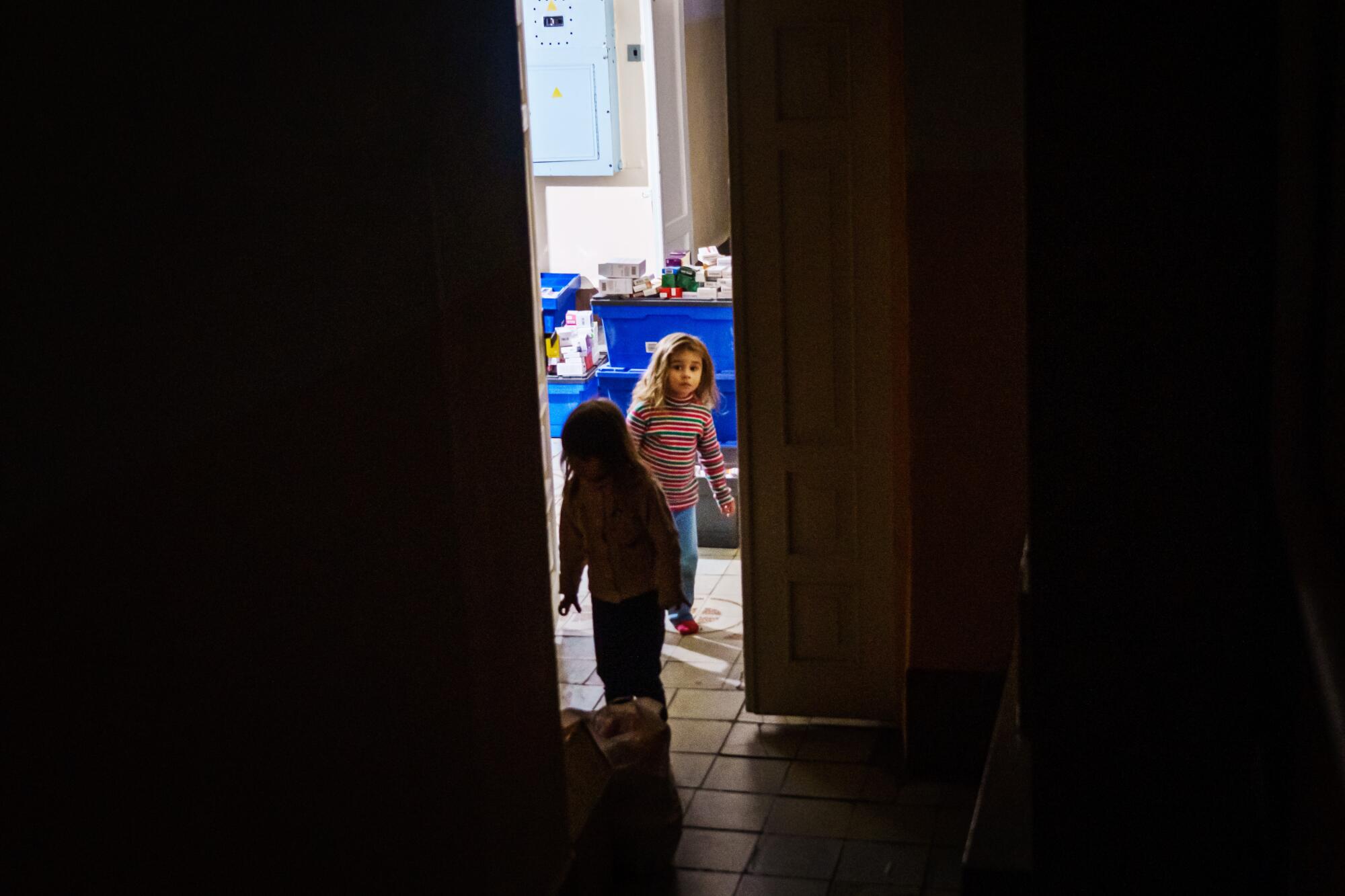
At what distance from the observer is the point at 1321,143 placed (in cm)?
117

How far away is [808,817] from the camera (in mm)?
4848

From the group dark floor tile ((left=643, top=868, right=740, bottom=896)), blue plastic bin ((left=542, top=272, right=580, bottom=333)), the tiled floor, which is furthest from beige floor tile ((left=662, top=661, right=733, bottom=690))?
blue plastic bin ((left=542, top=272, right=580, bottom=333))

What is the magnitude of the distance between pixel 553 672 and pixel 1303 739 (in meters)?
2.68

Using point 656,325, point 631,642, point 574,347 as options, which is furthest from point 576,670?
point 574,347

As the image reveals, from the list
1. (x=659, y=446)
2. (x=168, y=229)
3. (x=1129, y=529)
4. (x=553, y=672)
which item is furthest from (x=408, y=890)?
(x=659, y=446)

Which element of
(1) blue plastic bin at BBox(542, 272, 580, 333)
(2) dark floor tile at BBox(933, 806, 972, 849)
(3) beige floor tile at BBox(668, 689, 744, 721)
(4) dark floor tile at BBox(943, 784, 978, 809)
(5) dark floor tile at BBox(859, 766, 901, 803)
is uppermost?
(1) blue plastic bin at BBox(542, 272, 580, 333)

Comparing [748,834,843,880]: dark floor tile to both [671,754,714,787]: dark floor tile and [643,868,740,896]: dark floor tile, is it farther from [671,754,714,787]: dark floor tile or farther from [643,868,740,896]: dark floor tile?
[671,754,714,787]: dark floor tile

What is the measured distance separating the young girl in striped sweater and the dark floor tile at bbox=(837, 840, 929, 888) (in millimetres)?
1732

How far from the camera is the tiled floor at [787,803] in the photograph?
4441 mm

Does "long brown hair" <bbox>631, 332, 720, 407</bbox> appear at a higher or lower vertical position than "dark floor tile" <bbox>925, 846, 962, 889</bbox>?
higher

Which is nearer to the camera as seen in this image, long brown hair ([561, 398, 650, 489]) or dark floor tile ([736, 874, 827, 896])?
dark floor tile ([736, 874, 827, 896])

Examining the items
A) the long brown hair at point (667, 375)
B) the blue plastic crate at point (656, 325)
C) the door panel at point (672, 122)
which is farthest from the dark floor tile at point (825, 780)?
the door panel at point (672, 122)

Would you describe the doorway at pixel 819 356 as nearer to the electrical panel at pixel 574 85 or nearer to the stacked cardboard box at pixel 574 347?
the stacked cardboard box at pixel 574 347

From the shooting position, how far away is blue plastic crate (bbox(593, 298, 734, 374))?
9.11 metres
